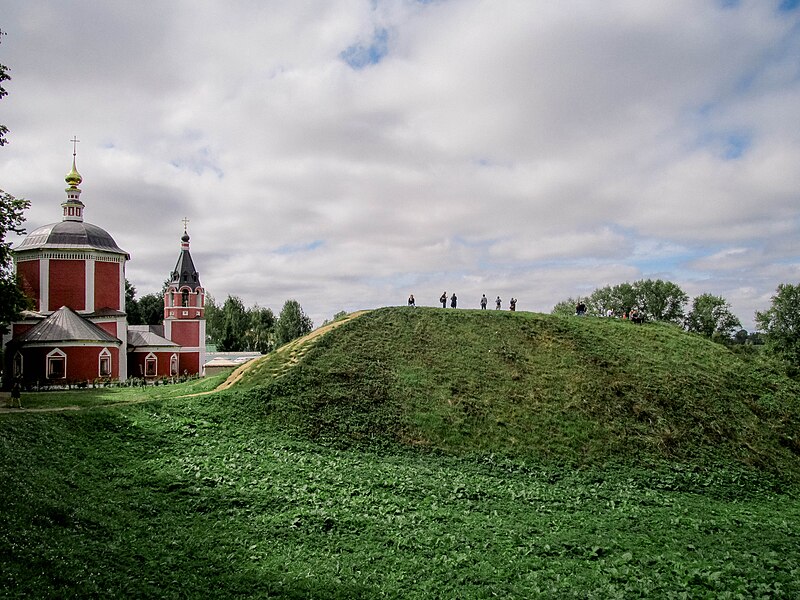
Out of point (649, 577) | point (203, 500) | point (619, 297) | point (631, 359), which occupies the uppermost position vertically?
point (619, 297)

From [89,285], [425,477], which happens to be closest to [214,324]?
[89,285]

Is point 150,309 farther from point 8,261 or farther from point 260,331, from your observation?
point 8,261

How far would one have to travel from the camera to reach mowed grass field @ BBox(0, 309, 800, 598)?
28.0 ft

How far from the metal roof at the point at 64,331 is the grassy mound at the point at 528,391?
14.4 m

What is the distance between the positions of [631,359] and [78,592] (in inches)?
832

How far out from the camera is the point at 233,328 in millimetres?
68312

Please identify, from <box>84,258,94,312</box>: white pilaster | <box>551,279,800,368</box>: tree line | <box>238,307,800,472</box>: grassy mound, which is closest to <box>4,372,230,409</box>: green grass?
<box>238,307,800,472</box>: grassy mound

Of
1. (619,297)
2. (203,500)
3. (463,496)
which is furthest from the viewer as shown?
(619,297)

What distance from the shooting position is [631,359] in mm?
22781

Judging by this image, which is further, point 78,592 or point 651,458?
point 651,458

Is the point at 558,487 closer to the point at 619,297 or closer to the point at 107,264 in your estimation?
the point at 107,264

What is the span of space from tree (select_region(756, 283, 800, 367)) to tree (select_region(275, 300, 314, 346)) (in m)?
47.4

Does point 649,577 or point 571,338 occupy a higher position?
point 571,338

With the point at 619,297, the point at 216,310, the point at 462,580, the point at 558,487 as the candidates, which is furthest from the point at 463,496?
the point at 216,310
